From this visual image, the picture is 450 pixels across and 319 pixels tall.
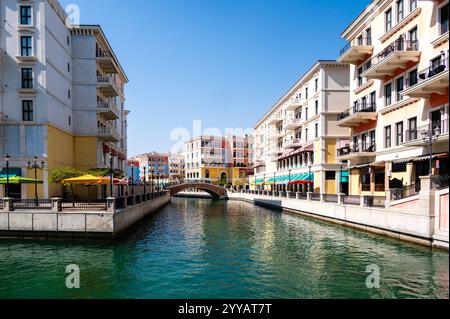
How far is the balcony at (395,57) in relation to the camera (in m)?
22.8

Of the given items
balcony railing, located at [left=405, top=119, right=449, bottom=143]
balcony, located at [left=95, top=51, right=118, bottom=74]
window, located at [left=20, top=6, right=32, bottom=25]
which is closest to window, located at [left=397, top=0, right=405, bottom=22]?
balcony railing, located at [left=405, top=119, right=449, bottom=143]

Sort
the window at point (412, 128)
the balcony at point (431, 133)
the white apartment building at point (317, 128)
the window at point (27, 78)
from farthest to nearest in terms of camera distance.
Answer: the white apartment building at point (317, 128)
the window at point (27, 78)
the window at point (412, 128)
the balcony at point (431, 133)

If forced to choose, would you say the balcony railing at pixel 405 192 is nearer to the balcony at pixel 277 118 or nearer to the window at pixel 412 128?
the window at pixel 412 128

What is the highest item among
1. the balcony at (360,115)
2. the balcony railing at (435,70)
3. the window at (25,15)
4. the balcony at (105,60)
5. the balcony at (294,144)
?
the window at (25,15)

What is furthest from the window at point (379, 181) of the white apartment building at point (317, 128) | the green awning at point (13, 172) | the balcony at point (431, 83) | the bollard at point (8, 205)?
the green awning at point (13, 172)

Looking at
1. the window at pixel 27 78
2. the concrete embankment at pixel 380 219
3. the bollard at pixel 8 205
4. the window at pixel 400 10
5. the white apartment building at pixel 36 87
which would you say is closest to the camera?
the concrete embankment at pixel 380 219

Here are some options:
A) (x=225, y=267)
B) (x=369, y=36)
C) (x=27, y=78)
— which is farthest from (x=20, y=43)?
(x=369, y=36)

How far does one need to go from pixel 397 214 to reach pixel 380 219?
1.91 meters

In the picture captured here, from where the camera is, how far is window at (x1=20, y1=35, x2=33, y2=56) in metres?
31.5

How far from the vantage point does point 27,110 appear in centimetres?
3194

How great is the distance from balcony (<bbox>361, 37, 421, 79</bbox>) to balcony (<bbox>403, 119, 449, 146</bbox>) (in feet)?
18.1
